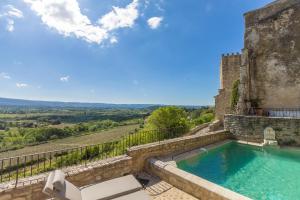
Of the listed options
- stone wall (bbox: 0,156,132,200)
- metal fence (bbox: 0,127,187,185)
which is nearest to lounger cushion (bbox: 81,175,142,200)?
stone wall (bbox: 0,156,132,200)

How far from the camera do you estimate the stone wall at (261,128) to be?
9.42 meters

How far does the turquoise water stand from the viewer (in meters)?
5.12

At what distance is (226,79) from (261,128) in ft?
36.9

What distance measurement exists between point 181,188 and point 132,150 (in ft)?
6.08

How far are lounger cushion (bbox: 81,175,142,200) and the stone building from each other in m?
10.8

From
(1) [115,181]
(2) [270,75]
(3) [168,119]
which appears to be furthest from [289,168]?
(3) [168,119]

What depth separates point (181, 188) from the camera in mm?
5031

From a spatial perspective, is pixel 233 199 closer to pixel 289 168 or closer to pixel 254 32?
pixel 289 168

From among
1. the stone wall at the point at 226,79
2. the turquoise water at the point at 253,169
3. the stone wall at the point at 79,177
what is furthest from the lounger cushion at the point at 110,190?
the stone wall at the point at 226,79

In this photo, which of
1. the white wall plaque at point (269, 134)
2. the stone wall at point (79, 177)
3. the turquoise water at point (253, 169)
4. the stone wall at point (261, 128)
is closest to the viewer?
the stone wall at point (79, 177)

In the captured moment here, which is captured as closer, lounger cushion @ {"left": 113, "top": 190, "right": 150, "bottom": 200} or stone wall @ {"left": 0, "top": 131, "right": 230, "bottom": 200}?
lounger cushion @ {"left": 113, "top": 190, "right": 150, "bottom": 200}

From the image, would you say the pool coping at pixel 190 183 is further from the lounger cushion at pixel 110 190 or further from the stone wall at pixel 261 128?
the stone wall at pixel 261 128

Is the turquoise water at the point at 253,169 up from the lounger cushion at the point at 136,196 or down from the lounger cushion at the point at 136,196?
down

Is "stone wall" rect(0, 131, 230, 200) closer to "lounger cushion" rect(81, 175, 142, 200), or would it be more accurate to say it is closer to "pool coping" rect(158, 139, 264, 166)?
"pool coping" rect(158, 139, 264, 166)
